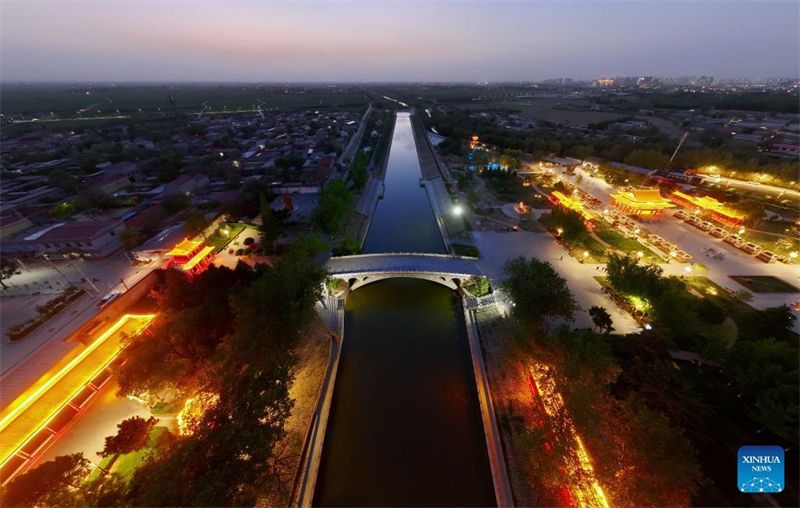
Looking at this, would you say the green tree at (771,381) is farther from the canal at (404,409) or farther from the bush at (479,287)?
the bush at (479,287)

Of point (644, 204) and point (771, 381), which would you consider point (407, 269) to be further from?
point (644, 204)

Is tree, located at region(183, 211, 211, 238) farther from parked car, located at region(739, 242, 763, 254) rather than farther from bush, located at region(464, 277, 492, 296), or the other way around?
parked car, located at region(739, 242, 763, 254)

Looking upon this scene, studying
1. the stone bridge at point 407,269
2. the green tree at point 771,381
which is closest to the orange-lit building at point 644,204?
the stone bridge at point 407,269

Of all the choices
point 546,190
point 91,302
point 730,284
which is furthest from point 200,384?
point 546,190

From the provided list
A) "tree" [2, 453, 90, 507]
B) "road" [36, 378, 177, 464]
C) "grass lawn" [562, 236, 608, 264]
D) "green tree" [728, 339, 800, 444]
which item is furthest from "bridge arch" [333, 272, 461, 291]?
"tree" [2, 453, 90, 507]

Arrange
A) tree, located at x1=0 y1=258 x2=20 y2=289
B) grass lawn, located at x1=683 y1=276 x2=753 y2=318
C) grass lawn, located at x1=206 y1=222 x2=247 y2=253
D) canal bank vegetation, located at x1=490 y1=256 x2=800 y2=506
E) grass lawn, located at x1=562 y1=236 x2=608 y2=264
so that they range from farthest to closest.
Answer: grass lawn, located at x1=206 y1=222 x2=247 y2=253 < grass lawn, located at x1=562 y1=236 x2=608 y2=264 < tree, located at x1=0 y1=258 x2=20 y2=289 < grass lawn, located at x1=683 y1=276 x2=753 y2=318 < canal bank vegetation, located at x1=490 y1=256 x2=800 y2=506
